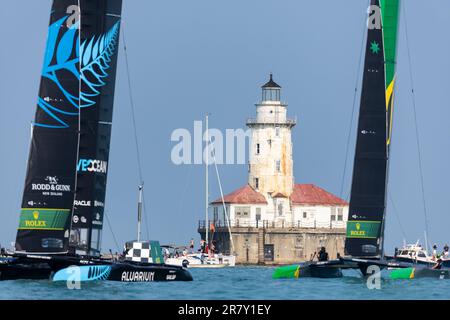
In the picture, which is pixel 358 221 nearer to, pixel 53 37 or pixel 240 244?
pixel 53 37

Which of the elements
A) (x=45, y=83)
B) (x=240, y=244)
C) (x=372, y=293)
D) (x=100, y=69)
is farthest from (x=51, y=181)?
(x=240, y=244)

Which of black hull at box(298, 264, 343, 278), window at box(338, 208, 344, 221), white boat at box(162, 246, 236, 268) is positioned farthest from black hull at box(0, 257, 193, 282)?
window at box(338, 208, 344, 221)

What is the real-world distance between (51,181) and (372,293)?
949 centimetres

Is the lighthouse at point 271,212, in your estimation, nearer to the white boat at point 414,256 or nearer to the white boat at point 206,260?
the white boat at point 206,260

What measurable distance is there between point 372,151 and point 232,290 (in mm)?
7995

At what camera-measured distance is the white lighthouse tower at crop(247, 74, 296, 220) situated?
330 feet

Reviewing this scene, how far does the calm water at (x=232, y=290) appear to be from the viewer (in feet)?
116

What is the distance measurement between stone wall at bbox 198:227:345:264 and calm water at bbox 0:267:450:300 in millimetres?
52767

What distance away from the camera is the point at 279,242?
3959 inches

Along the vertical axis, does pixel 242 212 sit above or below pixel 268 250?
above

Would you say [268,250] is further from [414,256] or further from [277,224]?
[414,256]

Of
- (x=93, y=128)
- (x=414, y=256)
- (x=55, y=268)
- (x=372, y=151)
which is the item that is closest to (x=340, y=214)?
(x=414, y=256)
